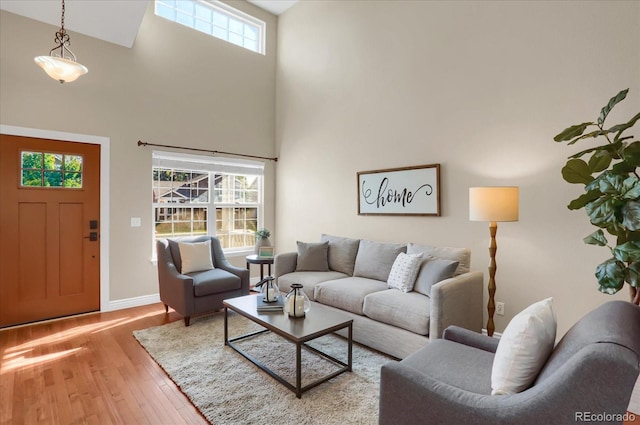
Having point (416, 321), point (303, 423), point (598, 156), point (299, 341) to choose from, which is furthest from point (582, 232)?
point (303, 423)

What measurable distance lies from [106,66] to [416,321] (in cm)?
442

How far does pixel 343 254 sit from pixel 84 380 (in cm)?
264

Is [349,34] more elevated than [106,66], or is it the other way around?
[349,34]

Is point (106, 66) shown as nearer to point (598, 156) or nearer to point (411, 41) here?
point (411, 41)

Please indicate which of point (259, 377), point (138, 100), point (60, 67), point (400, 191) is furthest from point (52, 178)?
point (400, 191)

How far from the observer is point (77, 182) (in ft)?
12.4

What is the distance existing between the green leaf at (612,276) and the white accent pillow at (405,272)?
1.43 meters

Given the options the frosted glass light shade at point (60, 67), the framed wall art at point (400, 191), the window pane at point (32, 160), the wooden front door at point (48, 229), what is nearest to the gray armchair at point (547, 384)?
the framed wall art at point (400, 191)

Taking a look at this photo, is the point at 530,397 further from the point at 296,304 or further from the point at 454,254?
the point at 454,254

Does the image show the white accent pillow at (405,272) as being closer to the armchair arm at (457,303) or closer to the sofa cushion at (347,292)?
the sofa cushion at (347,292)

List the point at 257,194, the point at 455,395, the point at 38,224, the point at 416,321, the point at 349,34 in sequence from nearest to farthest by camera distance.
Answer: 1. the point at 455,395
2. the point at 416,321
3. the point at 38,224
4. the point at 349,34
5. the point at 257,194

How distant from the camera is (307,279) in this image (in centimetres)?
364

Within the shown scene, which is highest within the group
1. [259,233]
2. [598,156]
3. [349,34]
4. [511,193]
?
[349,34]
